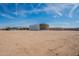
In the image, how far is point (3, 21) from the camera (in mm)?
1994

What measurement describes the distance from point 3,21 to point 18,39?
293mm

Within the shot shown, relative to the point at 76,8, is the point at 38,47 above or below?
below

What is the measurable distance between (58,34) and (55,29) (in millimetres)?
76

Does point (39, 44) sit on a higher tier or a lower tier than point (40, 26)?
lower

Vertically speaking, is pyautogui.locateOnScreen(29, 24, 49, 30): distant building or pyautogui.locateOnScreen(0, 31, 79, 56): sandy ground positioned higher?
pyautogui.locateOnScreen(29, 24, 49, 30): distant building

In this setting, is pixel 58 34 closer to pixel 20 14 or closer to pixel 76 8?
pixel 76 8

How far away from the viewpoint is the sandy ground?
202cm

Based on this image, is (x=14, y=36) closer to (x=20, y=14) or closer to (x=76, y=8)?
(x=20, y=14)

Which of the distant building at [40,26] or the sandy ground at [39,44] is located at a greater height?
the distant building at [40,26]

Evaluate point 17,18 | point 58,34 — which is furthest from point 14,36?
point 58,34

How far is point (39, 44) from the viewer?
6.64 feet

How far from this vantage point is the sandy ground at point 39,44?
6.61 feet

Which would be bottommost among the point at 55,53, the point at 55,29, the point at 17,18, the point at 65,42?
the point at 55,53

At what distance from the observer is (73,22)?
1.99 metres
